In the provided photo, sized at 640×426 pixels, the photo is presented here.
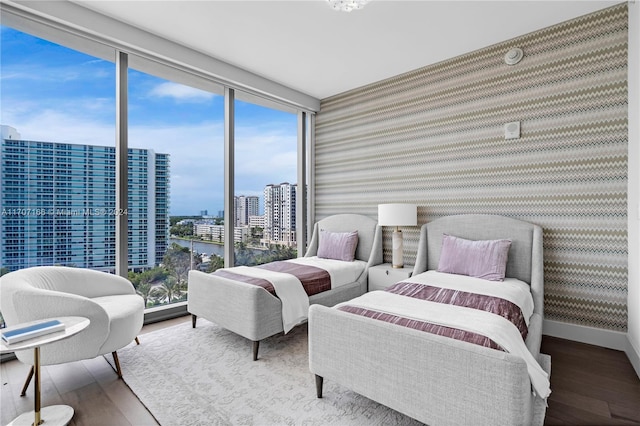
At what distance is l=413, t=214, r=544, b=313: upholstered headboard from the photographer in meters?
2.78

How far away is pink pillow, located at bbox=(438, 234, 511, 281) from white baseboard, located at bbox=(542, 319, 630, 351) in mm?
750

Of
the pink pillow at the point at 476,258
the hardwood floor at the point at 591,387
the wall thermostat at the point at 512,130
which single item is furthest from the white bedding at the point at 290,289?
the wall thermostat at the point at 512,130

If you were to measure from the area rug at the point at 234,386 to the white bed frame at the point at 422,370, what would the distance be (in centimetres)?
17

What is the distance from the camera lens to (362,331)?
1739 millimetres

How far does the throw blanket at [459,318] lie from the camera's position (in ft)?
5.09

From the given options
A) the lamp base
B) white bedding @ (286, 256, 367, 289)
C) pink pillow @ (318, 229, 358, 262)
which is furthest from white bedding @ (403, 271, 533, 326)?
pink pillow @ (318, 229, 358, 262)

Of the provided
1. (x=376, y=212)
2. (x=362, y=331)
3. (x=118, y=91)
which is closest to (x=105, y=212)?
(x=118, y=91)

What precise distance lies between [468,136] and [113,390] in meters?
3.82

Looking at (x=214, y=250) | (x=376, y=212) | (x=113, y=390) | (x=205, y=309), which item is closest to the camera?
(x=113, y=390)

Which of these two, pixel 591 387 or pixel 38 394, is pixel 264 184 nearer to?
pixel 38 394

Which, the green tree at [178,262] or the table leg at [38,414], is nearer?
the table leg at [38,414]

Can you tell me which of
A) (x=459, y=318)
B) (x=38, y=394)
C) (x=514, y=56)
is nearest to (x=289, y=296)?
(x=459, y=318)

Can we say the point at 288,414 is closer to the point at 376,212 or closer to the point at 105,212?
the point at 105,212

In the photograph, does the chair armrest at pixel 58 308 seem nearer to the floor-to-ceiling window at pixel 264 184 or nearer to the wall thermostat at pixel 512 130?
the floor-to-ceiling window at pixel 264 184
